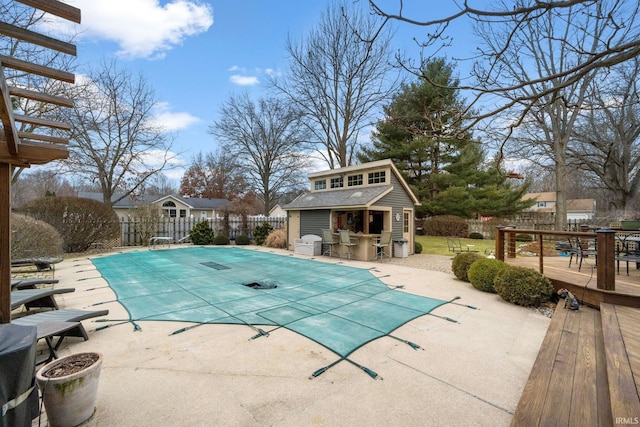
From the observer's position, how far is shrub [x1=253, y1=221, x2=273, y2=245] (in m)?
17.5

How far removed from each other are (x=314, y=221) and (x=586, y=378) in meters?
11.3

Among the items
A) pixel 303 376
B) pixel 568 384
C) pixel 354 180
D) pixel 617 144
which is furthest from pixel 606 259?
pixel 617 144

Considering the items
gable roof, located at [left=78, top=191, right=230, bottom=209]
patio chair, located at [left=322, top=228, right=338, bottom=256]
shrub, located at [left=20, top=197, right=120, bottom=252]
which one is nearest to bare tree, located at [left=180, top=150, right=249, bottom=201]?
gable roof, located at [left=78, top=191, right=230, bottom=209]

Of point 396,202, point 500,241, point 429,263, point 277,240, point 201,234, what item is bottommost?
point 429,263

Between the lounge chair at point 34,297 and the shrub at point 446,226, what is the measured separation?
20410 millimetres

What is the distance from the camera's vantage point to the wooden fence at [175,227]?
53.3ft

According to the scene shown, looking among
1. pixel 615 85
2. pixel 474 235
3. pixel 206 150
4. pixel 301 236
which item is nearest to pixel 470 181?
pixel 474 235

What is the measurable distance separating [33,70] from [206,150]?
3672 centimetres

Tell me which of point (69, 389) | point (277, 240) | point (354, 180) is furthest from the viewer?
Result: point (277, 240)

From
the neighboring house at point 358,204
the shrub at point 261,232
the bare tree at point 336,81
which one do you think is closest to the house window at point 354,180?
the neighboring house at point 358,204

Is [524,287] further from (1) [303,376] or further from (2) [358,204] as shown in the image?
(2) [358,204]

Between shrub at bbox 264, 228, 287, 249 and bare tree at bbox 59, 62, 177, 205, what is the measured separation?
9.47 metres

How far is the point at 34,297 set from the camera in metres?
4.24

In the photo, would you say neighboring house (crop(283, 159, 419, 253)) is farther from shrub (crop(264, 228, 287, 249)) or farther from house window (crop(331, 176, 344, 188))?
shrub (crop(264, 228, 287, 249))
